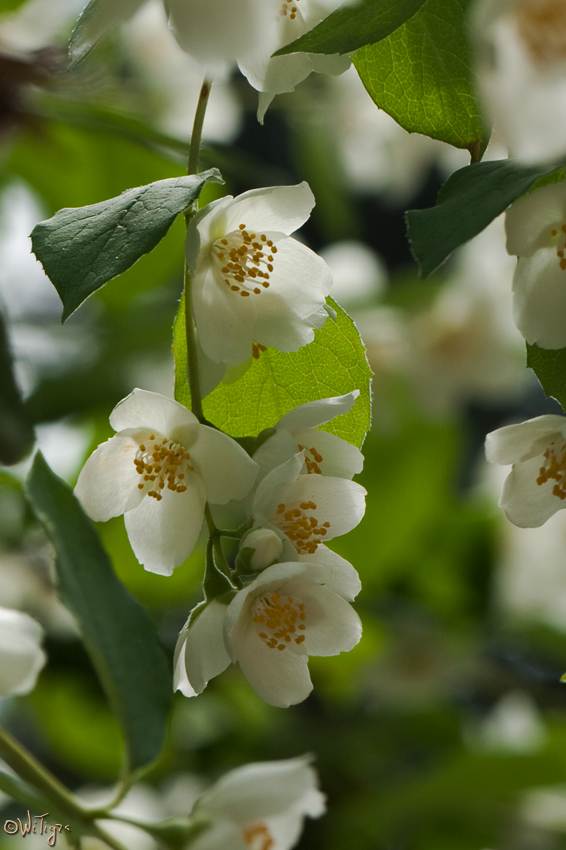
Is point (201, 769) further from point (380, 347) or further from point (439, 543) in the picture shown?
point (380, 347)

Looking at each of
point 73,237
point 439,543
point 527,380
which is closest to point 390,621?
point 439,543

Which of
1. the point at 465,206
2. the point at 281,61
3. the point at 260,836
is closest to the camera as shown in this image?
the point at 465,206

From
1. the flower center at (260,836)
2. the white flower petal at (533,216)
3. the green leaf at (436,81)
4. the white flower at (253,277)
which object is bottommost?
the flower center at (260,836)

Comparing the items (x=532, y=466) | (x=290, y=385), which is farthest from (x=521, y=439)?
(x=290, y=385)

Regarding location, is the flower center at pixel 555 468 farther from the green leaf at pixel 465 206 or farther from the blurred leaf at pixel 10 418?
the blurred leaf at pixel 10 418

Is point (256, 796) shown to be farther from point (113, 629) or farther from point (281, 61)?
point (281, 61)

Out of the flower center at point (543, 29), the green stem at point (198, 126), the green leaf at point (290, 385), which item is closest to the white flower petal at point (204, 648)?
the green leaf at point (290, 385)
